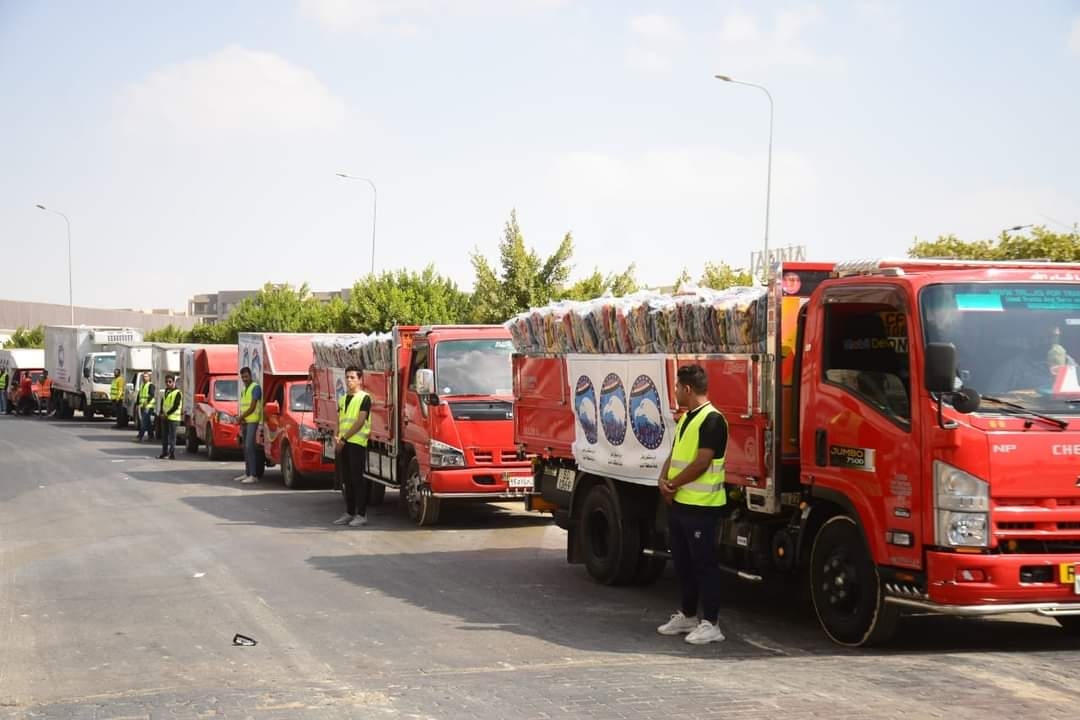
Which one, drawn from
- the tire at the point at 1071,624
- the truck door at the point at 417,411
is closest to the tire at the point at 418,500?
the truck door at the point at 417,411

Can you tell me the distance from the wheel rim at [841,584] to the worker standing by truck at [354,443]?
8.31 meters

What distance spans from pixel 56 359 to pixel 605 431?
149 ft

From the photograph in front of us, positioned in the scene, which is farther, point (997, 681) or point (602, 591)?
point (602, 591)

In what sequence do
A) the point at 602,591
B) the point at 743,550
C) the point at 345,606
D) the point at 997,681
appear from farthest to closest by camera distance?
the point at 602,591, the point at 345,606, the point at 743,550, the point at 997,681

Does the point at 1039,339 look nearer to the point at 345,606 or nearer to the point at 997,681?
the point at 997,681

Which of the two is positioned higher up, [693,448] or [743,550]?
[693,448]

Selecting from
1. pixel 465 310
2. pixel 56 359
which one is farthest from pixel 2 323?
pixel 465 310

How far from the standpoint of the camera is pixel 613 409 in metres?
11.5

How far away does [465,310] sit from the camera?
48.5 meters

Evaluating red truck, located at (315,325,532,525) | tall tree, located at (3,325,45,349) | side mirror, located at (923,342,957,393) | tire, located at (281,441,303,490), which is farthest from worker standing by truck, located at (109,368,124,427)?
tall tree, located at (3,325,45,349)

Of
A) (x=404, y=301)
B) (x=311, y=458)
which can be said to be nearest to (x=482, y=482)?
(x=311, y=458)

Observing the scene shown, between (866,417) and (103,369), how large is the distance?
43.1m

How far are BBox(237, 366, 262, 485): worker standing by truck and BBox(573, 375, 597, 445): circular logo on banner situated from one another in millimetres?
12172

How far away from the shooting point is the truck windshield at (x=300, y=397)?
22859mm
